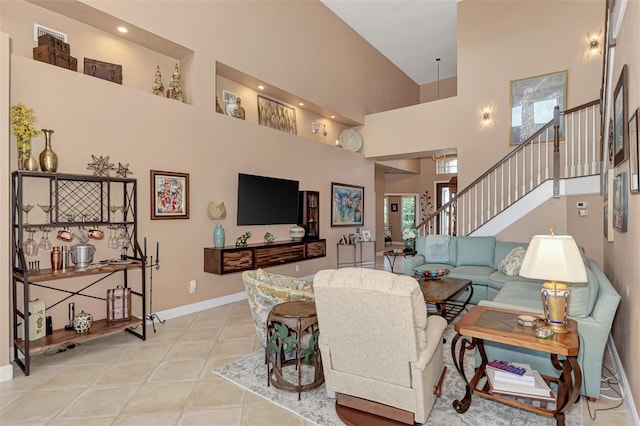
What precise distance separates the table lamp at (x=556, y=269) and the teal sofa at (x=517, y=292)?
42cm

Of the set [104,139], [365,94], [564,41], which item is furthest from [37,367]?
[564,41]

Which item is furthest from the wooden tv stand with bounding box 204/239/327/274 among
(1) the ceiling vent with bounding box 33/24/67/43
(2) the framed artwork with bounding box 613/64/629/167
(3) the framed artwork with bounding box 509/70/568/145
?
(3) the framed artwork with bounding box 509/70/568/145

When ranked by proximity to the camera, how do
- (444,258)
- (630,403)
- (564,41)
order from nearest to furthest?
(630,403) < (444,258) < (564,41)

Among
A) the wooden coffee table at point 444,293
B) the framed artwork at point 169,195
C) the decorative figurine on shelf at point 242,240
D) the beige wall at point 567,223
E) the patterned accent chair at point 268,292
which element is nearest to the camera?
the patterned accent chair at point 268,292

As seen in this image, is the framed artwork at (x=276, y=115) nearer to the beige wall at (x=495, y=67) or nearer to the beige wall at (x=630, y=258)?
the beige wall at (x=495, y=67)

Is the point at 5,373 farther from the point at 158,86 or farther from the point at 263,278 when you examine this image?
the point at 158,86

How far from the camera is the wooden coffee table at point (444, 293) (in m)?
3.81

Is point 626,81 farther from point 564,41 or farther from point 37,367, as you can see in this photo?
point 37,367

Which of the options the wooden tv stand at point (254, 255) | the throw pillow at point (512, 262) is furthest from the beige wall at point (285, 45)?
the throw pillow at point (512, 262)

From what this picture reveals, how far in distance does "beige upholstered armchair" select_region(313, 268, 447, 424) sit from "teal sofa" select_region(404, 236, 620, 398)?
103cm

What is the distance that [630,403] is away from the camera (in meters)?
2.45

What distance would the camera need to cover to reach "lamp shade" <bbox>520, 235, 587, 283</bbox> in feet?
7.41

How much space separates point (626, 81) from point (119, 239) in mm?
5036

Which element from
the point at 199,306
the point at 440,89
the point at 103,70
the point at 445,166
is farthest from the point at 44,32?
the point at 445,166
